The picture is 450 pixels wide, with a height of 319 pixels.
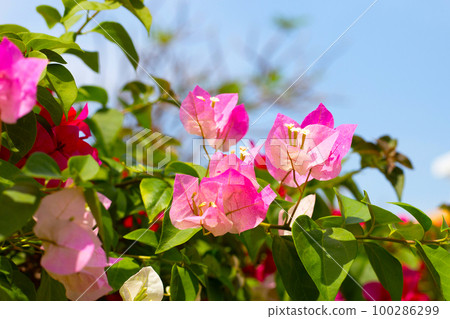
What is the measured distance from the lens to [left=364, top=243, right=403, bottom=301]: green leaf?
1.37 ft

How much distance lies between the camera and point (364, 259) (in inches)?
29.0

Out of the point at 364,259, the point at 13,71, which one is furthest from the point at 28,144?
the point at 364,259

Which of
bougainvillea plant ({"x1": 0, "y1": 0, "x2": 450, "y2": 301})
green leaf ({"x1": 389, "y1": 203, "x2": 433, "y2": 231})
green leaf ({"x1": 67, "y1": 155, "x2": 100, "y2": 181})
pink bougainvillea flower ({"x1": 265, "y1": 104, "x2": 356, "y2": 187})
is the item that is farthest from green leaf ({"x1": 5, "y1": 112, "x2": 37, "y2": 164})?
green leaf ({"x1": 389, "y1": 203, "x2": 433, "y2": 231})

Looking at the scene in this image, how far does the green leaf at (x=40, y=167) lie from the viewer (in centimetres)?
26

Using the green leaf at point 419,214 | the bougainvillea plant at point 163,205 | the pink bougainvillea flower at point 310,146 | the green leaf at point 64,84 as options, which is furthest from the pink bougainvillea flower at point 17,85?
the green leaf at point 419,214

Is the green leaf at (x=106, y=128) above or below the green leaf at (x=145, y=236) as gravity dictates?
above

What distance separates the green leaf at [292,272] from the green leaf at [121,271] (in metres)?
0.13

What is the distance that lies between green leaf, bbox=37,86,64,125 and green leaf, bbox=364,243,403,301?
12.6 inches

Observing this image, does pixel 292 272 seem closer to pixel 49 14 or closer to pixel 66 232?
pixel 66 232

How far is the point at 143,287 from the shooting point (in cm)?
39

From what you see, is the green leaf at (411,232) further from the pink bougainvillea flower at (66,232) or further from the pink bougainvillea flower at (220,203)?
the pink bougainvillea flower at (66,232)

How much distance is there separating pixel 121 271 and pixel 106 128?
31 centimetres
